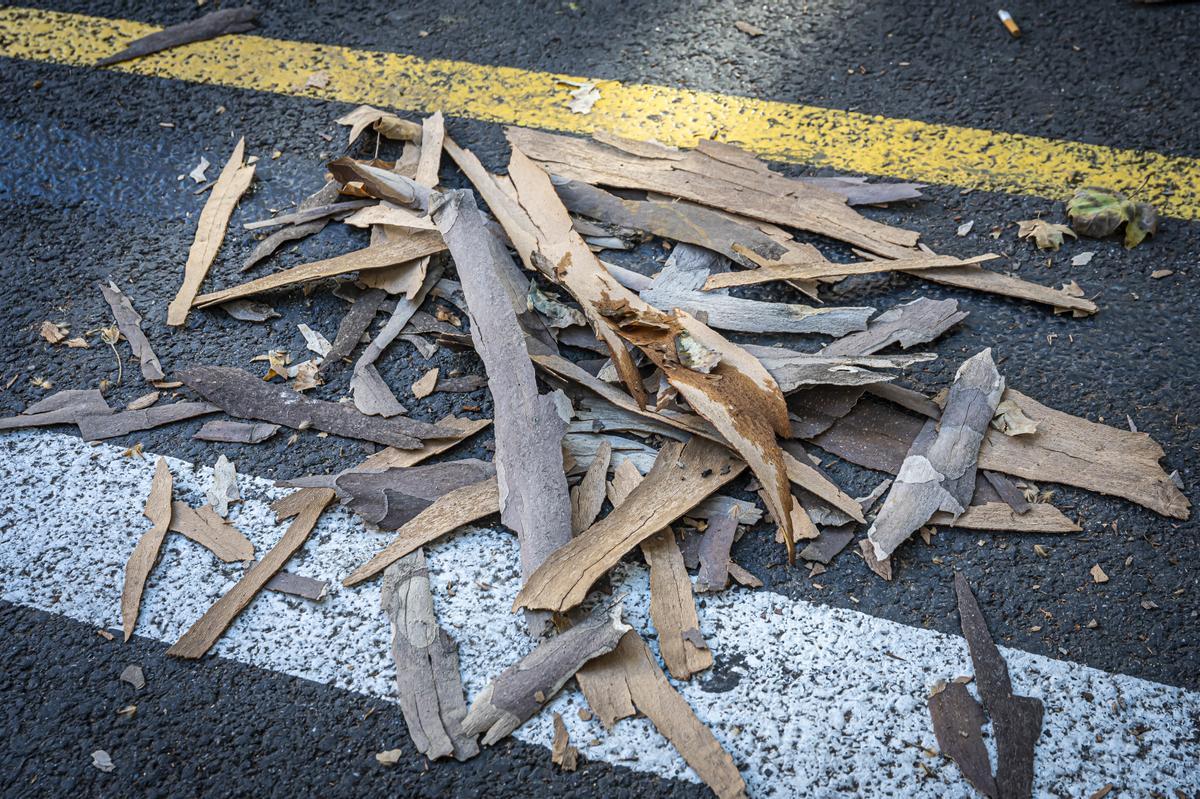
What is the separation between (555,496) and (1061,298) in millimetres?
1591

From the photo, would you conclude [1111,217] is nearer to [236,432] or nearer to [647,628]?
[647,628]

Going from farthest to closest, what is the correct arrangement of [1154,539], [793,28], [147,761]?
1. [793,28]
2. [1154,539]
3. [147,761]

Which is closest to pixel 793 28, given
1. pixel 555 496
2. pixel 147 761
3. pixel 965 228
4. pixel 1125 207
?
pixel 965 228

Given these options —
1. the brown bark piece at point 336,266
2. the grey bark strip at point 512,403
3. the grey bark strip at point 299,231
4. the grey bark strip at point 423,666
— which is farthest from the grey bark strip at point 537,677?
the grey bark strip at point 299,231

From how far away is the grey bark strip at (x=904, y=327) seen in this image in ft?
7.98

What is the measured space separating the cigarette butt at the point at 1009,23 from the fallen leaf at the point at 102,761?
365 cm

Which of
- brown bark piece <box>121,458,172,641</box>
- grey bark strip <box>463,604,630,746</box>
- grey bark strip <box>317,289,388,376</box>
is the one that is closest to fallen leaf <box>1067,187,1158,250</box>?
grey bark strip <box>463,604,630,746</box>

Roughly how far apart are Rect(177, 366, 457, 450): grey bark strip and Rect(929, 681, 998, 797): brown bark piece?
1.32m

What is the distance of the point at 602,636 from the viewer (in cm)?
192

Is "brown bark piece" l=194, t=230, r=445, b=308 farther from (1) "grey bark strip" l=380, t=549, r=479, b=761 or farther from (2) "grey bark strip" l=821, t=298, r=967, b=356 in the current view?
(2) "grey bark strip" l=821, t=298, r=967, b=356

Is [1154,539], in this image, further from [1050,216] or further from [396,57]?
[396,57]

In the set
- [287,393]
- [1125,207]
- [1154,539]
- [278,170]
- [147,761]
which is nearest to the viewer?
[147,761]

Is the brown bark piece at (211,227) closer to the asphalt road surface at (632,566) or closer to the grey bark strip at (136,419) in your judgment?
the asphalt road surface at (632,566)

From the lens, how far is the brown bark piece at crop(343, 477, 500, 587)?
211 cm
